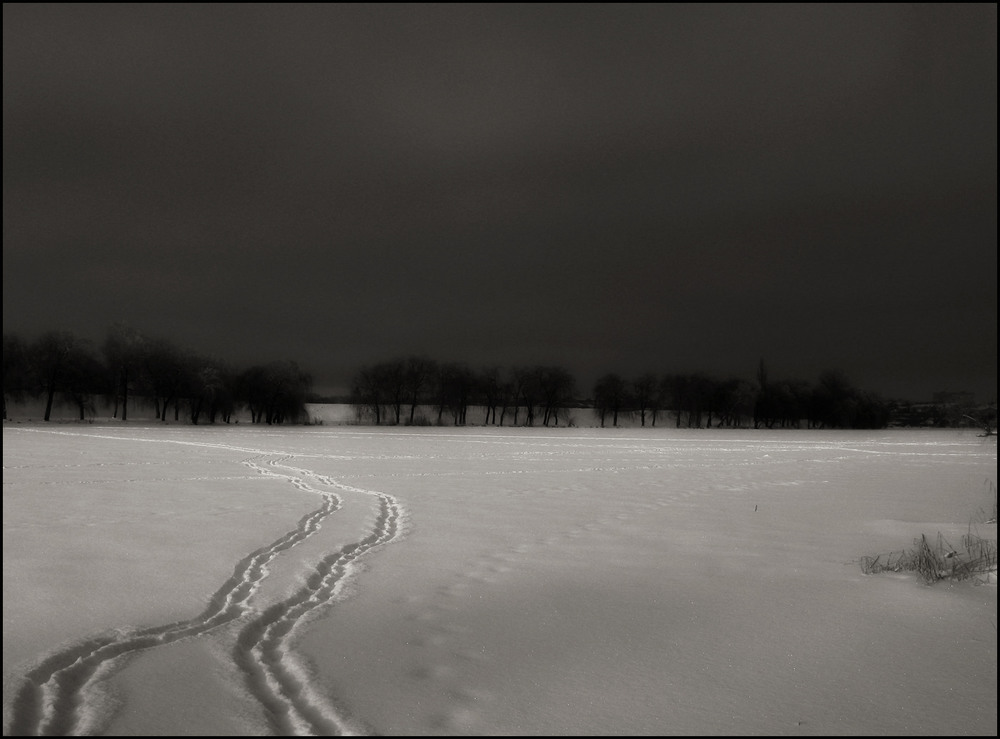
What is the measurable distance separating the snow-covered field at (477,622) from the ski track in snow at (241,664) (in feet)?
0.06

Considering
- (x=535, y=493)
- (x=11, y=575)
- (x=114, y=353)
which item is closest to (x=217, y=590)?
(x=11, y=575)

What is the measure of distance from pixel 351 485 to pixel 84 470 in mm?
5922

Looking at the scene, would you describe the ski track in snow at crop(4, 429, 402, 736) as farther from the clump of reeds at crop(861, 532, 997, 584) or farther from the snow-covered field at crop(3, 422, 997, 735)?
the clump of reeds at crop(861, 532, 997, 584)

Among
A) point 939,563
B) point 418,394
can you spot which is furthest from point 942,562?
point 418,394

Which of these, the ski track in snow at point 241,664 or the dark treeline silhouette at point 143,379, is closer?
the ski track in snow at point 241,664

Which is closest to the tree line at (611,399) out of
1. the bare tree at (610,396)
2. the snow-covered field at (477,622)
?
the bare tree at (610,396)

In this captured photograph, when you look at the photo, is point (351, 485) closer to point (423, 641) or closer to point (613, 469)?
point (613, 469)

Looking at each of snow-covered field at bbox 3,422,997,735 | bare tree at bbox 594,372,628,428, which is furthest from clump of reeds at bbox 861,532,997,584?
bare tree at bbox 594,372,628,428

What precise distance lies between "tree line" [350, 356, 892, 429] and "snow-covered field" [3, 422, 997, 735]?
71779 mm

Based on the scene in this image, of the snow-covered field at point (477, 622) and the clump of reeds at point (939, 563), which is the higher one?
the clump of reeds at point (939, 563)

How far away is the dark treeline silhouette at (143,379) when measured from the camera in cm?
5491

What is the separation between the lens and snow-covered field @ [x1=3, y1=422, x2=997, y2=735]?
3393 mm

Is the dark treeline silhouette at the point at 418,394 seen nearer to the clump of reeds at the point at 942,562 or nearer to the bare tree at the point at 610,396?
the bare tree at the point at 610,396

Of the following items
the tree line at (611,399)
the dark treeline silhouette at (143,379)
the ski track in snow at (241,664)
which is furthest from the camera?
the tree line at (611,399)
